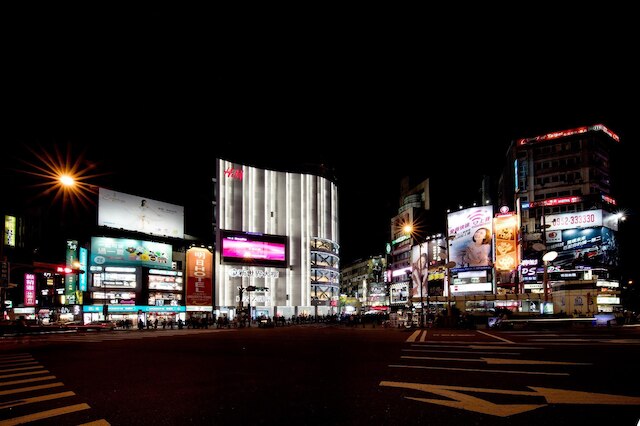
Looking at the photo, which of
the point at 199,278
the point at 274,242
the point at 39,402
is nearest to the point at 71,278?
the point at 199,278

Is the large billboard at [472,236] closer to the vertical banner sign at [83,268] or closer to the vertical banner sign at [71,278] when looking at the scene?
the vertical banner sign at [83,268]

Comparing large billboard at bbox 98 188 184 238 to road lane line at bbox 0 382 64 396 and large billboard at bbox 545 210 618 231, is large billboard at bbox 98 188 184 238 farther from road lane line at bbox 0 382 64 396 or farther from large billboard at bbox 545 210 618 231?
road lane line at bbox 0 382 64 396

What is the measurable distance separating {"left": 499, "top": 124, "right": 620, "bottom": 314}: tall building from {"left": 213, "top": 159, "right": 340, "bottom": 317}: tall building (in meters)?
38.1

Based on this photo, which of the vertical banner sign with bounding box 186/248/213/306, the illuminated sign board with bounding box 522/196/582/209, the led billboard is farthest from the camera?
the vertical banner sign with bounding box 186/248/213/306

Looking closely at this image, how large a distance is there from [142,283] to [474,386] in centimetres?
8567

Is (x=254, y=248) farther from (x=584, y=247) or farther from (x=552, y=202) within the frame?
(x=584, y=247)

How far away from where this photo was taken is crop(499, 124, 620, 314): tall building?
8212 centimetres

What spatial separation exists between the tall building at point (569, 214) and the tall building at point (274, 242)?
1501 inches

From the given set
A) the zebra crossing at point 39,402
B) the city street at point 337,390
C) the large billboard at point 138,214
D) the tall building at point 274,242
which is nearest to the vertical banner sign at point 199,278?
the tall building at point 274,242

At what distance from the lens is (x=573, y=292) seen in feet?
270

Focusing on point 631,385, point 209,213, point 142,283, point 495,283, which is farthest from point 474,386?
point 209,213

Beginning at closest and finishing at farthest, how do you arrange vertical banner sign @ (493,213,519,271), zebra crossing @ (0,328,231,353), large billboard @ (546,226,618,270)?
zebra crossing @ (0,328,231,353) → vertical banner sign @ (493,213,519,271) → large billboard @ (546,226,618,270)

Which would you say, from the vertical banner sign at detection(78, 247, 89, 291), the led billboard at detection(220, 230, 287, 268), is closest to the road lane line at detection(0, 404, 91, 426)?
the vertical banner sign at detection(78, 247, 89, 291)

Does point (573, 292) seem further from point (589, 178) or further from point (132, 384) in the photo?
point (132, 384)
